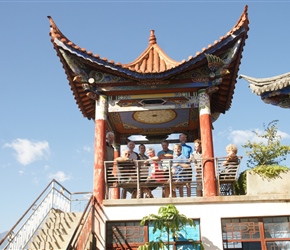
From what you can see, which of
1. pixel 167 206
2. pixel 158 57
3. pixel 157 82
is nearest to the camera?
pixel 167 206

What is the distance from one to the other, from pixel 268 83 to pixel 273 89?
0.33m

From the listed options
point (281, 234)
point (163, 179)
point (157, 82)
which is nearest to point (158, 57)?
point (157, 82)

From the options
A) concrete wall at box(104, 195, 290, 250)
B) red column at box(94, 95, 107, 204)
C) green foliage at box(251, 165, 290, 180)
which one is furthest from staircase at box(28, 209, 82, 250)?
green foliage at box(251, 165, 290, 180)

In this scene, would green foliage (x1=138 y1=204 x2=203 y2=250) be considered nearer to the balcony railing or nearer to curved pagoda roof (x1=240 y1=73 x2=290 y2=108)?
the balcony railing

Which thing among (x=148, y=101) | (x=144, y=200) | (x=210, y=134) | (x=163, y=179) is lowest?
(x=144, y=200)

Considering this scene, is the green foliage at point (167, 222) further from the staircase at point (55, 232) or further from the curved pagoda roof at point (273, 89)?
the curved pagoda roof at point (273, 89)

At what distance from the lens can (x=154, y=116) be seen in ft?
48.3

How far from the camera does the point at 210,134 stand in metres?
12.1

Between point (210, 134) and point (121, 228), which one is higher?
point (210, 134)

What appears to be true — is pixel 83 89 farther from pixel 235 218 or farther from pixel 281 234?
pixel 281 234

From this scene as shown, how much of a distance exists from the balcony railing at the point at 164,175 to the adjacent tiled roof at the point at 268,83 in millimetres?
1928

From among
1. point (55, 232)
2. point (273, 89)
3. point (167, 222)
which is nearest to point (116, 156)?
point (55, 232)

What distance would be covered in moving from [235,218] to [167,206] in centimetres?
190

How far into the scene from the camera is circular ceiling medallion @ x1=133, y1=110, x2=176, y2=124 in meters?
14.3
